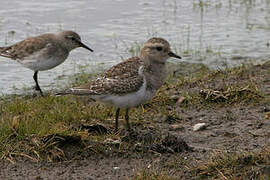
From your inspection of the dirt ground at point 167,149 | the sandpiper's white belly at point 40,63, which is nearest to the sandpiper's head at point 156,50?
the dirt ground at point 167,149

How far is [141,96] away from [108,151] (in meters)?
0.83

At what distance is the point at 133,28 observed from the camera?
12953 mm

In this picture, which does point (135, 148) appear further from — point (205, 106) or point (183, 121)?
point (205, 106)

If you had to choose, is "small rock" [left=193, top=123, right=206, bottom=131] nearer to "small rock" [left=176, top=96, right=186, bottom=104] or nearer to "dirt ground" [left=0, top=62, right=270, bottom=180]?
"dirt ground" [left=0, top=62, right=270, bottom=180]

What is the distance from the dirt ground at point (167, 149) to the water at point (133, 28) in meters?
3.63

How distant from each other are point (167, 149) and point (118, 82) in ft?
3.46

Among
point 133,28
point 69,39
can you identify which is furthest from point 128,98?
point 133,28

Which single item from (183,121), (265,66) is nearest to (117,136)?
(183,121)

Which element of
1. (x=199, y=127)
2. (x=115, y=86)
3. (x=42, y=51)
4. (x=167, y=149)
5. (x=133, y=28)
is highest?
(x=115, y=86)

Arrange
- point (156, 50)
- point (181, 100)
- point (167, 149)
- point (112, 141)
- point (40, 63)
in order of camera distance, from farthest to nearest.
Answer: point (40, 63), point (181, 100), point (156, 50), point (112, 141), point (167, 149)

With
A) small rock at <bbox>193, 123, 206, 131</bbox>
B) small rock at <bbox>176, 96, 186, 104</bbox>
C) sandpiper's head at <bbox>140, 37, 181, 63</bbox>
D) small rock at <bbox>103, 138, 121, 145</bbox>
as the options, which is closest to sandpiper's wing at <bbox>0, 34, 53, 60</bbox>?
A: small rock at <bbox>176, 96, 186, 104</bbox>

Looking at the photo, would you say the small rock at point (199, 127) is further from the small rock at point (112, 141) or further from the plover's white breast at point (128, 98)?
the small rock at point (112, 141)

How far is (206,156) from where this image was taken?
613cm

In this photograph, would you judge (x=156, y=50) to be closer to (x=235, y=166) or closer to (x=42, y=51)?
(x=235, y=166)
